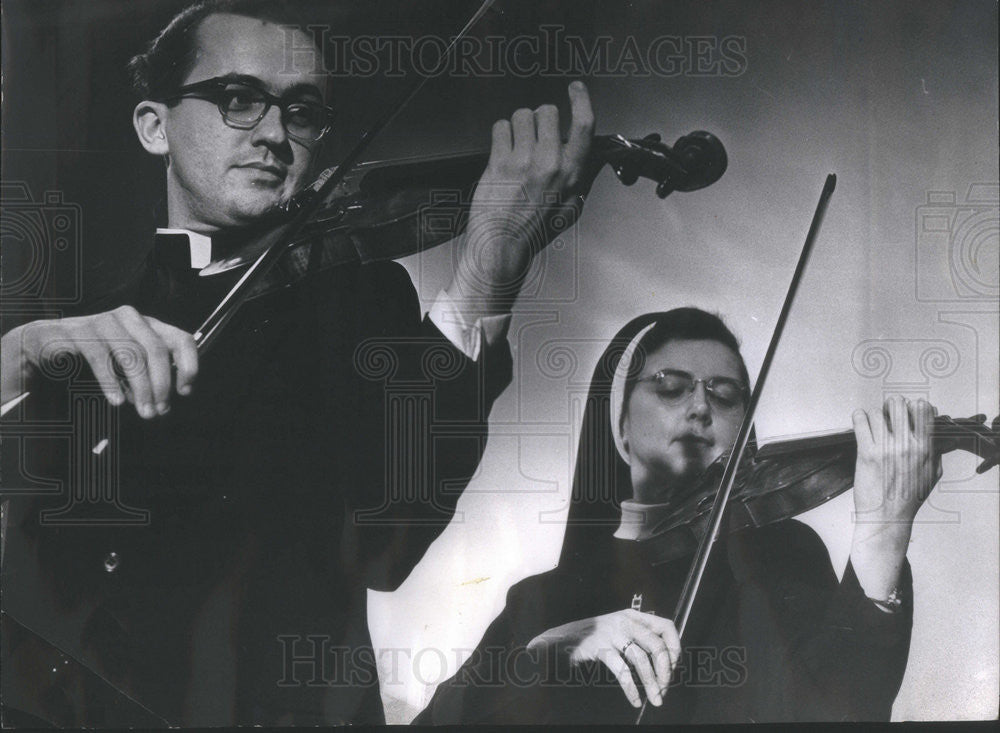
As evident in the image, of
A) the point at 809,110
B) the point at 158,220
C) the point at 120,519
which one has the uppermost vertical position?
the point at 809,110

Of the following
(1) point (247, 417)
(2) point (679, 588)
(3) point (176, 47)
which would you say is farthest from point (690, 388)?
(3) point (176, 47)

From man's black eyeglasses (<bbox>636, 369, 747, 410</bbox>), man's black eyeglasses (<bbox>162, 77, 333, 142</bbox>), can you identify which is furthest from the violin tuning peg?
man's black eyeglasses (<bbox>162, 77, 333, 142</bbox>)

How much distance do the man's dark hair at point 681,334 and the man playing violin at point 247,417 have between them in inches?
12.8

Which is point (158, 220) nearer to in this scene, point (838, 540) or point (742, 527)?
point (742, 527)

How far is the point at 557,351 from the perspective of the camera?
2330 millimetres

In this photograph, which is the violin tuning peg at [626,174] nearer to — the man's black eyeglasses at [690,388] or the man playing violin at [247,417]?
the man playing violin at [247,417]

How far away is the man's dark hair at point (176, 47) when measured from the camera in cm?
233

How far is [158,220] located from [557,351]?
108 centimetres

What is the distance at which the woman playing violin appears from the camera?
233 centimetres

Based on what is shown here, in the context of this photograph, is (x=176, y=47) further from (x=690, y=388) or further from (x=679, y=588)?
(x=679, y=588)

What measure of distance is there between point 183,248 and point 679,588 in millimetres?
1538

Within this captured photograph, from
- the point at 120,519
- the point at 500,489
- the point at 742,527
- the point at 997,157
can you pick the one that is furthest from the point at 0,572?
the point at 997,157

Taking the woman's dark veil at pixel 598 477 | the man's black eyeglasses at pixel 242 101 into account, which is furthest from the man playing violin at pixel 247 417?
the woman's dark veil at pixel 598 477

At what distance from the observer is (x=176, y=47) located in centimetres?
233
